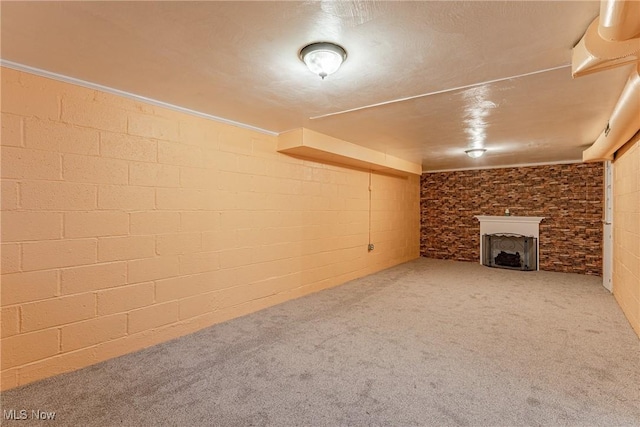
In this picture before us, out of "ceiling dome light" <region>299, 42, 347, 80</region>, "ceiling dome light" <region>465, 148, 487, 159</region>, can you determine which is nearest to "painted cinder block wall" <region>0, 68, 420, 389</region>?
"ceiling dome light" <region>299, 42, 347, 80</region>

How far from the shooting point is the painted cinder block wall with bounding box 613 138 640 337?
297 cm

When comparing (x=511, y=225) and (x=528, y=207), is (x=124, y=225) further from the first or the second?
(x=528, y=207)

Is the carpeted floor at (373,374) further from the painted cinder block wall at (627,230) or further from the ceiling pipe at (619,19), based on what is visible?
the ceiling pipe at (619,19)

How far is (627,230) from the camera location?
3381 mm

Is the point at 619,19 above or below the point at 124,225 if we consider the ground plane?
above

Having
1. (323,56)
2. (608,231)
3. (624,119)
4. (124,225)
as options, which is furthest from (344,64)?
(608,231)

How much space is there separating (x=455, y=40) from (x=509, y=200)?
584 centimetres

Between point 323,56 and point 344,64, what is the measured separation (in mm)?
258

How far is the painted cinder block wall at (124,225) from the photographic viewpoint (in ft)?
6.88

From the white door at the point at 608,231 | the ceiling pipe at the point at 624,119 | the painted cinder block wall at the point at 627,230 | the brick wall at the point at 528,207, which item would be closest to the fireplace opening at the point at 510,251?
the brick wall at the point at 528,207

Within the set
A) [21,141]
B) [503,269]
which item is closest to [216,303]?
[21,141]

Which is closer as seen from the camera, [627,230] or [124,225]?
[124,225]

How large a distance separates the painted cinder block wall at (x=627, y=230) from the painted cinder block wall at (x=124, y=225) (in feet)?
11.6

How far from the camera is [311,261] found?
4426 mm
